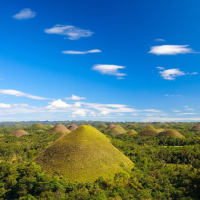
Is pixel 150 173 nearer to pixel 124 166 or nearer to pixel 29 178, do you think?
pixel 124 166

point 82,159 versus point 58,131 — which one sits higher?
point 82,159

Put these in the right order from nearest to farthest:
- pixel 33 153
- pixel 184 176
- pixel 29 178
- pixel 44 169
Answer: pixel 29 178 < pixel 184 176 < pixel 44 169 < pixel 33 153

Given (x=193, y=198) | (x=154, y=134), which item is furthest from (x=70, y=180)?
(x=154, y=134)

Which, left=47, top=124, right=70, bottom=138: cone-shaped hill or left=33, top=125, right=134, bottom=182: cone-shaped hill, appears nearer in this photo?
left=33, top=125, right=134, bottom=182: cone-shaped hill

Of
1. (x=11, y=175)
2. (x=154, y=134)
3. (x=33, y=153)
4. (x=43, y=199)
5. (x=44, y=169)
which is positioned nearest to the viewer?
(x=43, y=199)

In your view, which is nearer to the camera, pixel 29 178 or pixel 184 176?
pixel 29 178

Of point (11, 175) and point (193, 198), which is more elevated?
point (11, 175)

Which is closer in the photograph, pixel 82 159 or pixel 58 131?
pixel 82 159

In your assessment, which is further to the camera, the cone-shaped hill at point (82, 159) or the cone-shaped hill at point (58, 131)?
the cone-shaped hill at point (58, 131)
